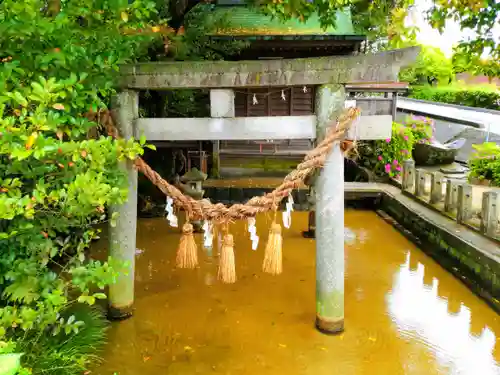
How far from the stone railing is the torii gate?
3.24 metres

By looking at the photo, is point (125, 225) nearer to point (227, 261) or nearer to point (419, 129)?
point (227, 261)

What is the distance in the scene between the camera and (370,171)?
1259 cm

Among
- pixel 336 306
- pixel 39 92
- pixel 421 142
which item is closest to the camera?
pixel 39 92

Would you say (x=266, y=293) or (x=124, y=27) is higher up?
(x=124, y=27)

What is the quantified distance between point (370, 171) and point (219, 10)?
21.1 feet

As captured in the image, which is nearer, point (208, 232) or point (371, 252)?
point (208, 232)

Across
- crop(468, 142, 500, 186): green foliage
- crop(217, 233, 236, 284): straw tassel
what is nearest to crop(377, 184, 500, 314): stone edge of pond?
crop(468, 142, 500, 186): green foliage

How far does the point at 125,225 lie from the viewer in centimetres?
514

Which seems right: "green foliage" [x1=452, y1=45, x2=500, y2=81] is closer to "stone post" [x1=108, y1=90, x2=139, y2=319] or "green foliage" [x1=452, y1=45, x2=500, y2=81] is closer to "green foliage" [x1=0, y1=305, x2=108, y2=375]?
"stone post" [x1=108, y1=90, x2=139, y2=319]

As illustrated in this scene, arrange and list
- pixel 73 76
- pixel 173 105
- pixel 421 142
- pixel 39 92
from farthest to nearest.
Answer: pixel 421 142 < pixel 173 105 < pixel 73 76 < pixel 39 92

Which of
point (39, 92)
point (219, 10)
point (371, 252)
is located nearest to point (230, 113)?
point (39, 92)

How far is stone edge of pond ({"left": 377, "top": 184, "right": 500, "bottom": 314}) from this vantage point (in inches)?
247

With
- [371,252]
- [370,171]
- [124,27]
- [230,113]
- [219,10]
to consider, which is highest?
[219,10]

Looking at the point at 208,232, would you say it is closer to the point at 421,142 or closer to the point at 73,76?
the point at 73,76
